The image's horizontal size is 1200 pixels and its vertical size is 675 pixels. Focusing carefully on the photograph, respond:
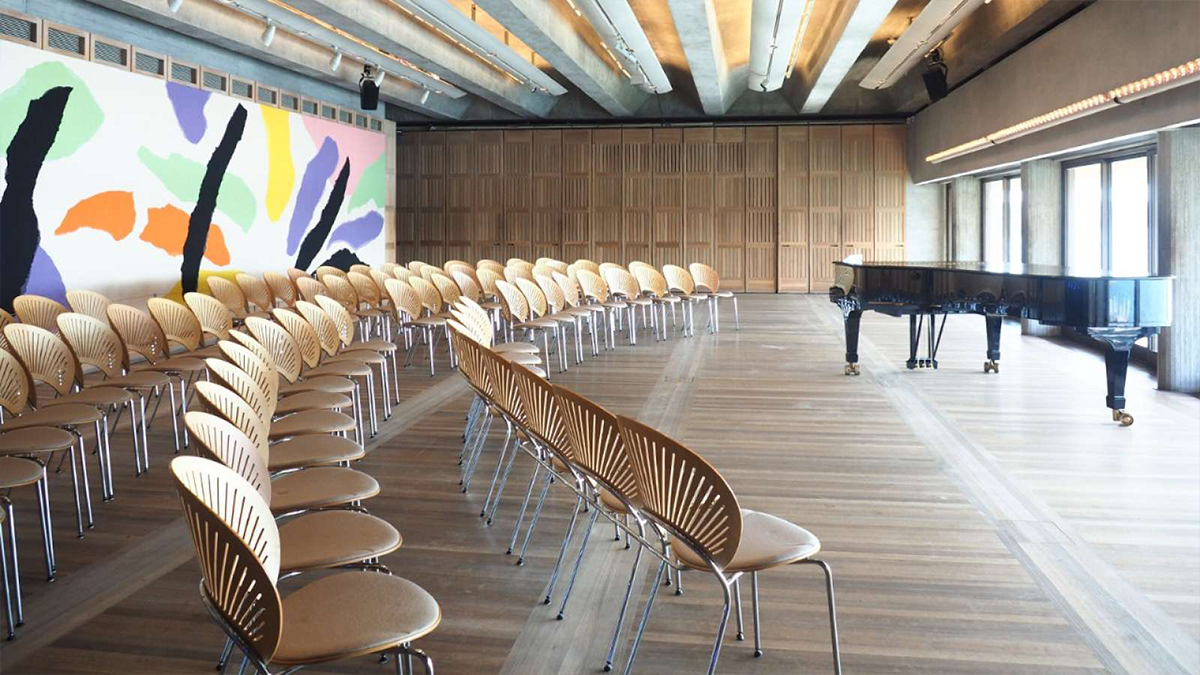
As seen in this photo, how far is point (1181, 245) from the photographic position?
837 centimetres

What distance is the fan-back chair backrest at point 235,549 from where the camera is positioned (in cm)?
230

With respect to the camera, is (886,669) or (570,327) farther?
(570,327)

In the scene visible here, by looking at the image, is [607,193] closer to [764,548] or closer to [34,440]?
[34,440]

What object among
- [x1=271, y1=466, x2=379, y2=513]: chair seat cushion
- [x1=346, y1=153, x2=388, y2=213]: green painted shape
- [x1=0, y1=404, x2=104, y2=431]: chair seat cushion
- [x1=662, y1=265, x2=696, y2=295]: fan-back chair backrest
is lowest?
[x1=271, y1=466, x2=379, y2=513]: chair seat cushion

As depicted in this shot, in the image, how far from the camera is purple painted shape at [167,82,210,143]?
39.0 feet

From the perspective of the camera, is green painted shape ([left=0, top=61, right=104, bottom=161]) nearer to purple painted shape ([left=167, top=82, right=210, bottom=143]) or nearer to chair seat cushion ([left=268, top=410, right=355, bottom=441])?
purple painted shape ([left=167, top=82, right=210, bottom=143])

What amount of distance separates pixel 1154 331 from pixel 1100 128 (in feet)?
11.1

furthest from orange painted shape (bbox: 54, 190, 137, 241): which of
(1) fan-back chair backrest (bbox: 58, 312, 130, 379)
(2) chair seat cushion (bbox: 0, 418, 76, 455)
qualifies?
(2) chair seat cushion (bbox: 0, 418, 76, 455)

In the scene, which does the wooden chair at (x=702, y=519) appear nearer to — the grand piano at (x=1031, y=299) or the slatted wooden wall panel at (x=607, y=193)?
the grand piano at (x=1031, y=299)

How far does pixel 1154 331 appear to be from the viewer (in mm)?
7039

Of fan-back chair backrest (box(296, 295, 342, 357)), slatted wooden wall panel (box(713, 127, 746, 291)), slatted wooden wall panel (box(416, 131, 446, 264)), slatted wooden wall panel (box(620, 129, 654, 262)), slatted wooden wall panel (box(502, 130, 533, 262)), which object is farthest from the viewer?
slatted wooden wall panel (box(416, 131, 446, 264))

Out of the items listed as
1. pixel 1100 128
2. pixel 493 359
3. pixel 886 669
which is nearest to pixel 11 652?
pixel 493 359

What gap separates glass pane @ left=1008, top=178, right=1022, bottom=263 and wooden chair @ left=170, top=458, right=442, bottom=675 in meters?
14.7

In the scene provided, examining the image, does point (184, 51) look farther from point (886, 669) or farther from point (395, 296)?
point (886, 669)
